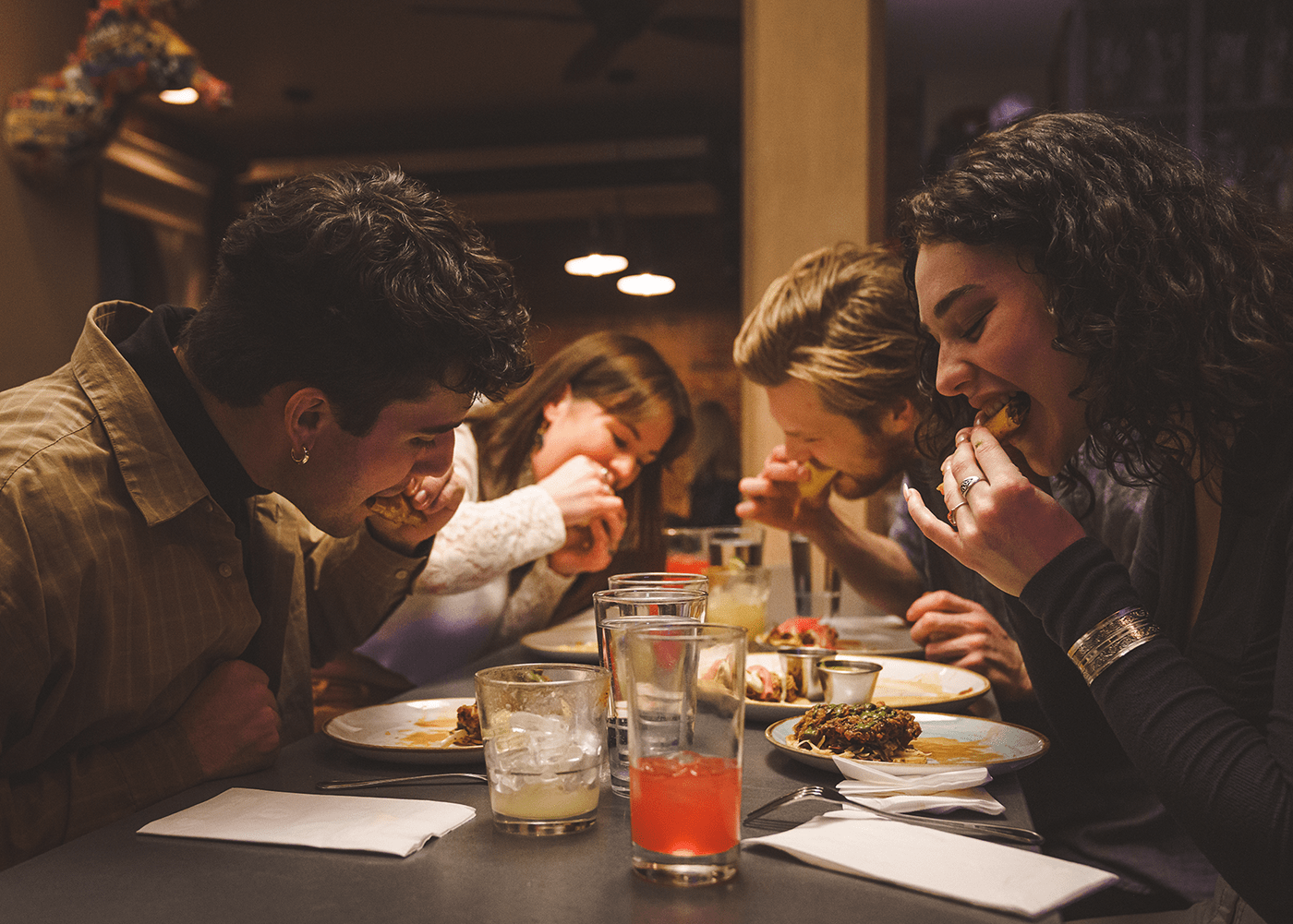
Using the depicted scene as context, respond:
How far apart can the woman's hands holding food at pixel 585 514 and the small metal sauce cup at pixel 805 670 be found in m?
0.89

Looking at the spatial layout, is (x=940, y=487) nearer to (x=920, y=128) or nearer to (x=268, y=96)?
(x=920, y=128)

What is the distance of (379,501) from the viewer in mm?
1567

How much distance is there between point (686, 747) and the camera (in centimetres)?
79

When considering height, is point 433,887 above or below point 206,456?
below

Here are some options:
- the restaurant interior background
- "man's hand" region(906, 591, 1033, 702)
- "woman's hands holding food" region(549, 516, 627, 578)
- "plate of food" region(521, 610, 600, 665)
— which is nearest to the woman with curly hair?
"man's hand" region(906, 591, 1033, 702)

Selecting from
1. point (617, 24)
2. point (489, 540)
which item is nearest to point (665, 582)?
point (489, 540)

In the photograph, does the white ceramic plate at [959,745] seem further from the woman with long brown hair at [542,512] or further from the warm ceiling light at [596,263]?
the warm ceiling light at [596,263]

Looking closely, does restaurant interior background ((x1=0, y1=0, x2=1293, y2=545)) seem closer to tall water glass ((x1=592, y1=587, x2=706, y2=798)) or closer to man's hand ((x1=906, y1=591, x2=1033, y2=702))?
man's hand ((x1=906, y1=591, x2=1033, y2=702))

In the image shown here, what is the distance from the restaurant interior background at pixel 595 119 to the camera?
5023 millimetres

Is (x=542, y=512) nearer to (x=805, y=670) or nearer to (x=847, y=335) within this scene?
(x=847, y=335)

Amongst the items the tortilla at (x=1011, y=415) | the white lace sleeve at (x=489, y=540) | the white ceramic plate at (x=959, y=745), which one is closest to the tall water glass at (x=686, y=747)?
the white ceramic plate at (x=959, y=745)

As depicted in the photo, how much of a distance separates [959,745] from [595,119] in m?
7.93

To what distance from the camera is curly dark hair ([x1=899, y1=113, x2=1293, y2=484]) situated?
111 centimetres

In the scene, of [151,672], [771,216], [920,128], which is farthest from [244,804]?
[920,128]
